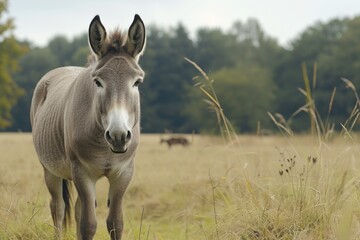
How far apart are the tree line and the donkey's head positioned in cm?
3188

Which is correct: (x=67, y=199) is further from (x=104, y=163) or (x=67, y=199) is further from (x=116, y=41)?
(x=116, y=41)

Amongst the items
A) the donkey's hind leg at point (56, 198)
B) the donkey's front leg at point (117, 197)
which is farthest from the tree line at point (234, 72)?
the donkey's front leg at point (117, 197)

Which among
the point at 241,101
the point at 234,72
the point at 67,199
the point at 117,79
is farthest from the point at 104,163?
the point at 234,72

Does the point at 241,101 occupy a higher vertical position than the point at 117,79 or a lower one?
higher

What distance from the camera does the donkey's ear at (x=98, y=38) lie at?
4500 millimetres

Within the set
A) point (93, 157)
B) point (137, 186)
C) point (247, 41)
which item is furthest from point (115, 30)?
point (247, 41)

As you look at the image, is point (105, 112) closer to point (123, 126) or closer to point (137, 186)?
point (123, 126)

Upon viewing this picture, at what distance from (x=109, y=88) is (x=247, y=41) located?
75935 millimetres

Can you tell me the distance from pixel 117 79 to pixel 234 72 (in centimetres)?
5461

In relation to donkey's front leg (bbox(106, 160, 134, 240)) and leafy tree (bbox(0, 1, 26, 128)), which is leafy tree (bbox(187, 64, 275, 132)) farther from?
donkey's front leg (bbox(106, 160, 134, 240))

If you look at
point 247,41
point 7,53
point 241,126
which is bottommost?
point 241,126

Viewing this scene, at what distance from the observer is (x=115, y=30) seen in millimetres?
4676

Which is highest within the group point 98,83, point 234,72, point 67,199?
point 234,72

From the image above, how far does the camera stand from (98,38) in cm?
459
